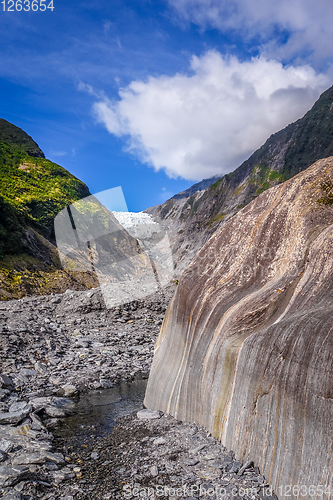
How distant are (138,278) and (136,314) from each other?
26.7 metres

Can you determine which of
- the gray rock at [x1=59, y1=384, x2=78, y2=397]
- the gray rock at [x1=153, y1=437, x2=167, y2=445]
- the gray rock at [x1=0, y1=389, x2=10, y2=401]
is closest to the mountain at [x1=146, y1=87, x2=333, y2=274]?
the gray rock at [x1=59, y1=384, x2=78, y2=397]

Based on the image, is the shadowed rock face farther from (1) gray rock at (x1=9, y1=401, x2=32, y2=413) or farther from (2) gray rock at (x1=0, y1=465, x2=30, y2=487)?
(2) gray rock at (x1=0, y1=465, x2=30, y2=487)

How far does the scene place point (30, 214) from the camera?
41.1 metres

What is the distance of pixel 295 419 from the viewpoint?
3992 mm

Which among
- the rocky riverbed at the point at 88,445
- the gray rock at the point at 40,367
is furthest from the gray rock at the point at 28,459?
the gray rock at the point at 40,367

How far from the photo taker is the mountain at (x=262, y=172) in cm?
6638

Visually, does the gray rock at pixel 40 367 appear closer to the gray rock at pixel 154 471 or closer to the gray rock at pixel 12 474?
the gray rock at pixel 12 474

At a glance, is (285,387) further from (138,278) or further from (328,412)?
(138,278)

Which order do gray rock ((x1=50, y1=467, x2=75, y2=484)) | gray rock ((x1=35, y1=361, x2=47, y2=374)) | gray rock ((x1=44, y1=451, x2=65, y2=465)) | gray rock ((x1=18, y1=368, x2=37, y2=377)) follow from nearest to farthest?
gray rock ((x1=50, y1=467, x2=75, y2=484))
gray rock ((x1=44, y1=451, x2=65, y2=465))
gray rock ((x1=18, y1=368, x2=37, y2=377))
gray rock ((x1=35, y1=361, x2=47, y2=374))

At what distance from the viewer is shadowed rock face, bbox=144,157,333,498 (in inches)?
154

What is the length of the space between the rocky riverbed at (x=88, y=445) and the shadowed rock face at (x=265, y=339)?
48 centimetres

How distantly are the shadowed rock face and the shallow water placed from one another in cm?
104

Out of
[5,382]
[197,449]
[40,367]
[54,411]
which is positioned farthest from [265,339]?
[40,367]

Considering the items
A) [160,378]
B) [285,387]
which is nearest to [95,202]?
[160,378]
